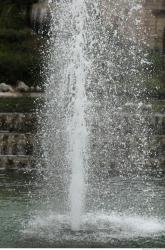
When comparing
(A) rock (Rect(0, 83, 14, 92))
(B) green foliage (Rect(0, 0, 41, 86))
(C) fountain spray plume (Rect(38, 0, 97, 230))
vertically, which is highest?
(C) fountain spray plume (Rect(38, 0, 97, 230))

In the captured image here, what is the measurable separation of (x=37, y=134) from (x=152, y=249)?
39.0ft

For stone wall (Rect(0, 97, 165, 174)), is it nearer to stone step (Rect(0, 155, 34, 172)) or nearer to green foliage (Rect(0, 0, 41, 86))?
stone step (Rect(0, 155, 34, 172))

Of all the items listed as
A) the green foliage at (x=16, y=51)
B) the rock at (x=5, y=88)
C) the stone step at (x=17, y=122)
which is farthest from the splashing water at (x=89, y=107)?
the rock at (x=5, y=88)

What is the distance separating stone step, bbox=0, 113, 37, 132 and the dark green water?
656 centimetres

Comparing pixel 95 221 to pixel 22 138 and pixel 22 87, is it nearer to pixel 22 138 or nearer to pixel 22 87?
pixel 22 138

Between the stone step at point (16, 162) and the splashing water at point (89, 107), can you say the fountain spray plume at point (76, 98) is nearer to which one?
the splashing water at point (89, 107)

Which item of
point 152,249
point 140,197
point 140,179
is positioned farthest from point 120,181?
point 152,249

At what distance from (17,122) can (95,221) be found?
1078 centimetres

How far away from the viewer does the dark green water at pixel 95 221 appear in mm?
9383

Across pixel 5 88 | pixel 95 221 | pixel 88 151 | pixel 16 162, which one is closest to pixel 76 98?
pixel 88 151

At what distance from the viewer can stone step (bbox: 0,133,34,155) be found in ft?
62.8

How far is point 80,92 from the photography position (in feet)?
34.8

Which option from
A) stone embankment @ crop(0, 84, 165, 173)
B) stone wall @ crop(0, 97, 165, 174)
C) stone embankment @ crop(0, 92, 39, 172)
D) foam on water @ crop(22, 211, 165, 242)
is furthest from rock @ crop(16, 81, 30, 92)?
foam on water @ crop(22, 211, 165, 242)

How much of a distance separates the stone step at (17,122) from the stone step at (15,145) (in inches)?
64.3
